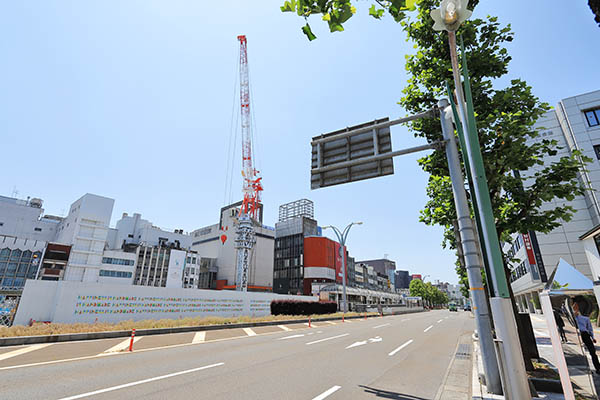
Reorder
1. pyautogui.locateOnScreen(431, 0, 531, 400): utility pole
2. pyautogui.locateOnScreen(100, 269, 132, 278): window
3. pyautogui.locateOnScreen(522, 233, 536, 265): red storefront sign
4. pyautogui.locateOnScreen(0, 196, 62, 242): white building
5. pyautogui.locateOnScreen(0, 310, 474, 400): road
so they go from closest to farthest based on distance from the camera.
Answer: pyautogui.locateOnScreen(431, 0, 531, 400): utility pole
pyautogui.locateOnScreen(0, 310, 474, 400): road
pyautogui.locateOnScreen(522, 233, 536, 265): red storefront sign
pyautogui.locateOnScreen(100, 269, 132, 278): window
pyautogui.locateOnScreen(0, 196, 62, 242): white building

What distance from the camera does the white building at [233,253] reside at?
8669cm

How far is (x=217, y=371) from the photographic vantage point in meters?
7.40

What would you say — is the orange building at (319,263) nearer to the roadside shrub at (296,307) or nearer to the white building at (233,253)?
the white building at (233,253)

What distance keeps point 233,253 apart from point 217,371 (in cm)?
8480

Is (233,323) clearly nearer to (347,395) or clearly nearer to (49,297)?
(49,297)

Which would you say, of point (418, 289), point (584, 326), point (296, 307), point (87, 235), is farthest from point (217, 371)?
point (418, 289)

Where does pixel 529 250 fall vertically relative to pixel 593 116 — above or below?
below

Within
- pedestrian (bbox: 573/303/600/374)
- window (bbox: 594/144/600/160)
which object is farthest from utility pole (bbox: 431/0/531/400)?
window (bbox: 594/144/600/160)

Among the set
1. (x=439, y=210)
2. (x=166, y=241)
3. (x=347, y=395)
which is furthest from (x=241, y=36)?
(x=347, y=395)

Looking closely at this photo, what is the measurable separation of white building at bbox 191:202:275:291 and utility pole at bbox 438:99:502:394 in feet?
271

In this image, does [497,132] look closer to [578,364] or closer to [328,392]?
[578,364]

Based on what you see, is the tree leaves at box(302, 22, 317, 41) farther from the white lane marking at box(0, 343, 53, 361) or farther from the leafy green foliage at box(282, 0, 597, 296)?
the white lane marking at box(0, 343, 53, 361)

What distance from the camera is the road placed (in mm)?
5766

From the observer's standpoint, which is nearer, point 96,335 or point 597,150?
point 96,335
